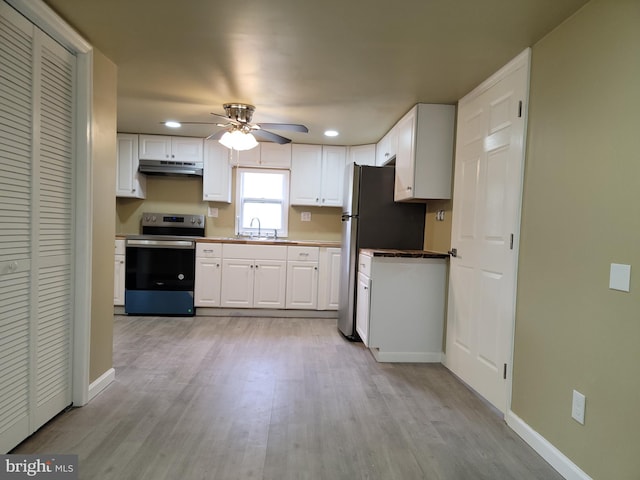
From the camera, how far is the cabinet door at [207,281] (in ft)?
14.3

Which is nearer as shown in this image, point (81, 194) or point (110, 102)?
point (81, 194)

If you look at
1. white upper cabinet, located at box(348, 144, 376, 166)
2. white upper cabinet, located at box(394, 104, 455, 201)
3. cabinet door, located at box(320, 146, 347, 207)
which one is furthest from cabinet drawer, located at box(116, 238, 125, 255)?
white upper cabinet, located at box(394, 104, 455, 201)

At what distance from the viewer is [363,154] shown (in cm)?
464

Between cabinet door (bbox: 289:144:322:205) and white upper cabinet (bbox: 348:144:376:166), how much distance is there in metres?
0.41

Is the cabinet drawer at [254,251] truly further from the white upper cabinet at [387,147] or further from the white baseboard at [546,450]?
the white baseboard at [546,450]

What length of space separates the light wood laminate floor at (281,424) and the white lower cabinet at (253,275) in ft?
4.01

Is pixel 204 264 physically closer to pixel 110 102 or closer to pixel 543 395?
pixel 110 102

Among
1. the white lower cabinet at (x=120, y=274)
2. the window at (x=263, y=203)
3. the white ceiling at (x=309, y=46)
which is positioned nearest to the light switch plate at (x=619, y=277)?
the white ceiling at (x=309, y=46)

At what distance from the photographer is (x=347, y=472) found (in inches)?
64.6

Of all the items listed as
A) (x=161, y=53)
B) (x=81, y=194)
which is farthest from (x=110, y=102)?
(x=81, y=194)

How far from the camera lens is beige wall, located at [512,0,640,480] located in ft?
4.59

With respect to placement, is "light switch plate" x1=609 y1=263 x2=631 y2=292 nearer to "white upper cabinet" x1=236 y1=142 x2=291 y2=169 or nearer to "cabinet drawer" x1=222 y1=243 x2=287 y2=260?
"cabinet drawer" x1=222 y1=243 x2=287 y2=260

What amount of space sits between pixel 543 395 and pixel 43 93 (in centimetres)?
293

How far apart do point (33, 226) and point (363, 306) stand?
2422 millimetres
